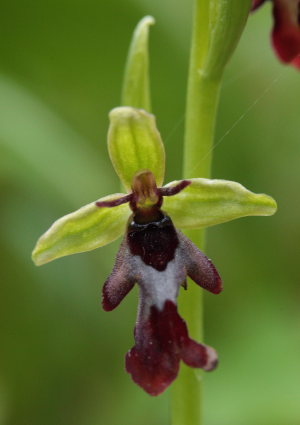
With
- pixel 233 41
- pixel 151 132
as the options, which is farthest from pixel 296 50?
pixel 151 132

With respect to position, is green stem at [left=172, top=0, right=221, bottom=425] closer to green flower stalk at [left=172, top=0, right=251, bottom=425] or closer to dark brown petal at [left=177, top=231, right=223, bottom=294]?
green flower stalk at [left=172, top=0, right=251, bottom=425]

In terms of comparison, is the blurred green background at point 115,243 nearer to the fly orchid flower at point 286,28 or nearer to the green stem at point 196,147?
the green stem at point 196,147

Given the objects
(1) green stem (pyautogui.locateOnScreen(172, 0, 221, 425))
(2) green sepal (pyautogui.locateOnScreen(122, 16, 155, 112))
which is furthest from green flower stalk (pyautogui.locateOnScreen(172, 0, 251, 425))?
(2) green sepal (pyautogui.locateOnScreen(122, 16, 155, 112))

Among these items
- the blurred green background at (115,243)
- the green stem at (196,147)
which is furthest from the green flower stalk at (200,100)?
the blurred green background at (115,243)

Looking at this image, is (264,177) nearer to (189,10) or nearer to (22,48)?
(189,10)

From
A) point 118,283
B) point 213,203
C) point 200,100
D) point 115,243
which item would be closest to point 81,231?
point 118,283

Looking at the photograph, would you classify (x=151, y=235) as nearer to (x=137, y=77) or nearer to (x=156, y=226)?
(x=156, y=226)

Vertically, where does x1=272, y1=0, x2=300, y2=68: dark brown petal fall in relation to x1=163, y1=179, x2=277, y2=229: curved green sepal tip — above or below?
above
